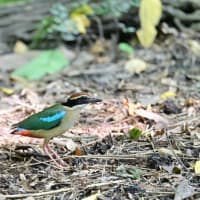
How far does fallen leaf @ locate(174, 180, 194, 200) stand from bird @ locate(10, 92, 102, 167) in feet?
2.50

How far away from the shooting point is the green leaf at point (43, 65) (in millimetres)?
7316

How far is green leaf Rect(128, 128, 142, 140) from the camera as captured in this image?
177 inches

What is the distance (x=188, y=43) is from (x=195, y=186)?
4.10 metres

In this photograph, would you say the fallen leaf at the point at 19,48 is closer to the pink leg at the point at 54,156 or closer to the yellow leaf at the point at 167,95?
the yellow leaf at the point at 167,95

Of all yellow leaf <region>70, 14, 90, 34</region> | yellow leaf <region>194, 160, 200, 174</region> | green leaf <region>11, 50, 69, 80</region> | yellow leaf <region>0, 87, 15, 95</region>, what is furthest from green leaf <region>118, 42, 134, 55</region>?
yellow leaf <region>194, 160, 200, 174</region>

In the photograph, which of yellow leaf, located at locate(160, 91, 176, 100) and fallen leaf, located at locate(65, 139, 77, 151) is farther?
yellow leaf, located at locate(160, 91, 176, 100)

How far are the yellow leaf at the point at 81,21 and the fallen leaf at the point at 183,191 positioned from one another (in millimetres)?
4273

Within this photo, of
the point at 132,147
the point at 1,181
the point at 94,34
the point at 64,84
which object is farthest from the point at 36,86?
the point at 1,181

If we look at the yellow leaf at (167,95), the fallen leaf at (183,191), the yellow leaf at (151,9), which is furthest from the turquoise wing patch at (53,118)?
the yellow leaf at (151,9)

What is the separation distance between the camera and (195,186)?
12.3 feet

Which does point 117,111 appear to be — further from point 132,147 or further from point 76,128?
point 132,147

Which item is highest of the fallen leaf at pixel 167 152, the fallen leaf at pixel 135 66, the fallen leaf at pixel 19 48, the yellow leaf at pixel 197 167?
the fallen leaf at pixel 19 48

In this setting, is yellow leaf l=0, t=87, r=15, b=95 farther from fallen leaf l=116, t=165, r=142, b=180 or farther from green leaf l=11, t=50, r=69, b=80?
fallen leaf l=116, t=165, r=142, b=180

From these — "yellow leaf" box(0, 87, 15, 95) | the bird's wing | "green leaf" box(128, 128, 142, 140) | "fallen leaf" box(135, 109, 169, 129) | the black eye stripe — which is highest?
"yellow leaf" box(0, 87, 15, 95)
